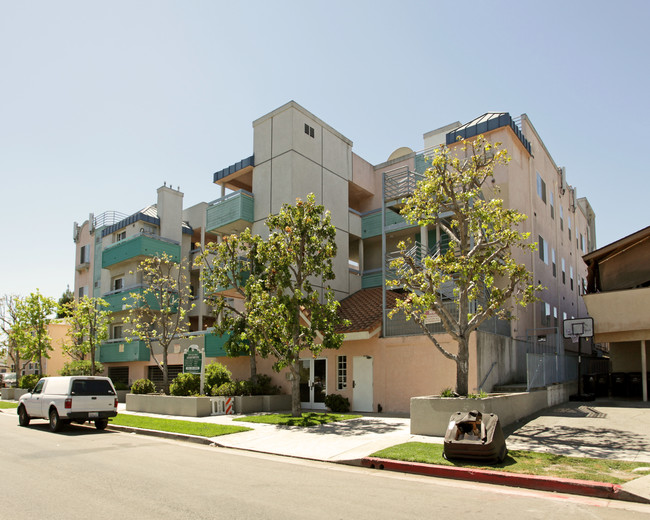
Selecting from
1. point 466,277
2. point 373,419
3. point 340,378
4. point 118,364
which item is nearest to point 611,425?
point 466,277

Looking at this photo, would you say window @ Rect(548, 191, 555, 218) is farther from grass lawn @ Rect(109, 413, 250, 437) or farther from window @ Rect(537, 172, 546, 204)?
grass lawn @ Rect(109, 413, 250, 437)

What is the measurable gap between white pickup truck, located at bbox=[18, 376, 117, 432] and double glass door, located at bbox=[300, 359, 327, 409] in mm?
8094

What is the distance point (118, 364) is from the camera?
33844 mm

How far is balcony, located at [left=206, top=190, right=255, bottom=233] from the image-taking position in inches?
1006

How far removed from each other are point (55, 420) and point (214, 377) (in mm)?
6676

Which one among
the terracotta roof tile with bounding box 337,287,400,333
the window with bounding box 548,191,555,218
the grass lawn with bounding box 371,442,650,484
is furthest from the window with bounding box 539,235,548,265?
the grass lawn with bounding box 371,442,650,484

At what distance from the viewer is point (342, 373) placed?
21016mm

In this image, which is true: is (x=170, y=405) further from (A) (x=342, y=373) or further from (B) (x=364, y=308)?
(B) (x=364, y=308)

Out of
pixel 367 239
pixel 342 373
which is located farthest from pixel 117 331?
pixel 342 373

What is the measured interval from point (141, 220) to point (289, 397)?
18.6 meters

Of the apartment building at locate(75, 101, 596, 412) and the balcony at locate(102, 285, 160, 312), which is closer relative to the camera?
the apartment building at locate(75, 101, 596, 412)

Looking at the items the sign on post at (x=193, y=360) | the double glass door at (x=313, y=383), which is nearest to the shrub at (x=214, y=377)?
the sign on post at (x=193, y=360)

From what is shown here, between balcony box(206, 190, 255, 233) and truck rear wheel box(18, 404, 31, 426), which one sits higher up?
balcony box(206, 190, 255, 233)

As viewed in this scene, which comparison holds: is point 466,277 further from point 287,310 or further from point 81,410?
point 81,410
